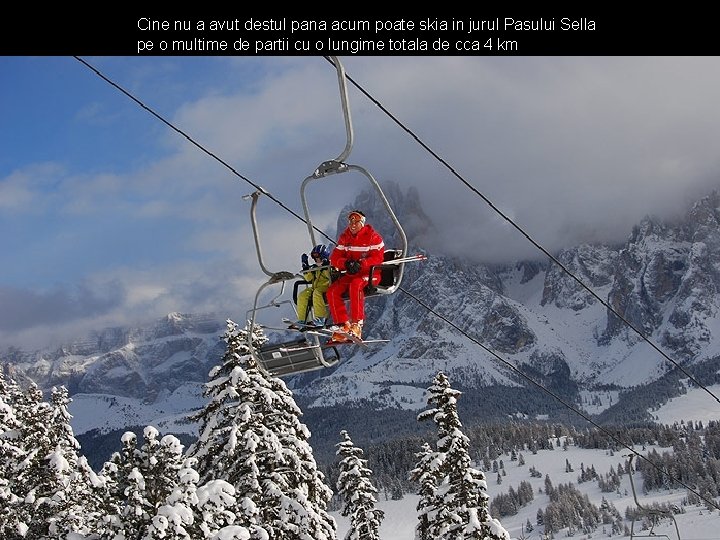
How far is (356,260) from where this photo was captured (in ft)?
39.2

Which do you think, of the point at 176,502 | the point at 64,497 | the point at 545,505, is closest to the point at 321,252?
the point at 176,502

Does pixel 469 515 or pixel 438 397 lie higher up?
pixel 438 397

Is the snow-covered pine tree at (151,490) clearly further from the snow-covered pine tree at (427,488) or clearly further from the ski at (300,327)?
the snow-covered pine tree at (427,488)

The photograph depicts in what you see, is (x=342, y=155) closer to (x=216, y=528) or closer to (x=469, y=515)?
(x=216, y=528)

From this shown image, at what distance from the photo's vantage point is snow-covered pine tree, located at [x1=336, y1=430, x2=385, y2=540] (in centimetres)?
3691

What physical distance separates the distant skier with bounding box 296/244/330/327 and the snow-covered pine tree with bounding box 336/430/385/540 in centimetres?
2459

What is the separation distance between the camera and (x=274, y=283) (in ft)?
37.2

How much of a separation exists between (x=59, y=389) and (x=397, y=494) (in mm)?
149150

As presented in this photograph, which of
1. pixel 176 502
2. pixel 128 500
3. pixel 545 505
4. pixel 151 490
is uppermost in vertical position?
pixel 545 505

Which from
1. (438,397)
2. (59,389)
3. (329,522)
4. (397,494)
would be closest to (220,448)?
(329,522)

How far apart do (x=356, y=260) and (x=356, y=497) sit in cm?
2715

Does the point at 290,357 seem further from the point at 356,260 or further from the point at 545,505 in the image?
the point at 545,505

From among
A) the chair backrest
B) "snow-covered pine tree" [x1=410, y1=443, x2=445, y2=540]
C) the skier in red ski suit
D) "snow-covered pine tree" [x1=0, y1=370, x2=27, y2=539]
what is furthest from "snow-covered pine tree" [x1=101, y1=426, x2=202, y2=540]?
"snow-covered pine tree" [x1=410, y1=443, x2=445, y2=540]
